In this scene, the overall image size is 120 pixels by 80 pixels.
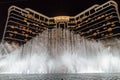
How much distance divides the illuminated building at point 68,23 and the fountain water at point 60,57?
8.56m

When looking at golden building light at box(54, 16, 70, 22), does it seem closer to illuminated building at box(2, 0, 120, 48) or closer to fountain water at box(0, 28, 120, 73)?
illuminated building at box(2, 0, 120, 48)

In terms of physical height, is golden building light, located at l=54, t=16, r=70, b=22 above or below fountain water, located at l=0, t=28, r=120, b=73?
above

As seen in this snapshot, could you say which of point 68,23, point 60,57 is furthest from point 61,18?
point 60,57

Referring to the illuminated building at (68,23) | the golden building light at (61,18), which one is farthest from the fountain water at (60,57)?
the golden building light at (61,18)

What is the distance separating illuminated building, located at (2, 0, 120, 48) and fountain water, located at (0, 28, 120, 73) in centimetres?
856

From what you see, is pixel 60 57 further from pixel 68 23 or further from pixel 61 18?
pixel 68 23

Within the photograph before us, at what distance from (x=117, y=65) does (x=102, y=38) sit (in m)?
25.1

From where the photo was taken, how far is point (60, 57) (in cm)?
13788

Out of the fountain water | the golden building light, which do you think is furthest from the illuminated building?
the fountain water

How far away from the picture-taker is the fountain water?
12862cm

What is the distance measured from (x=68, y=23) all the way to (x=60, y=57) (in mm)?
48344

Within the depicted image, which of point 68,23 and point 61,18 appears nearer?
point 61,18

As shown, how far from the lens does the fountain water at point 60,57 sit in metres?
129

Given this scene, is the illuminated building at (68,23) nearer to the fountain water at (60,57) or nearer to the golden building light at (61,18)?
the golden building light at (61,18)
